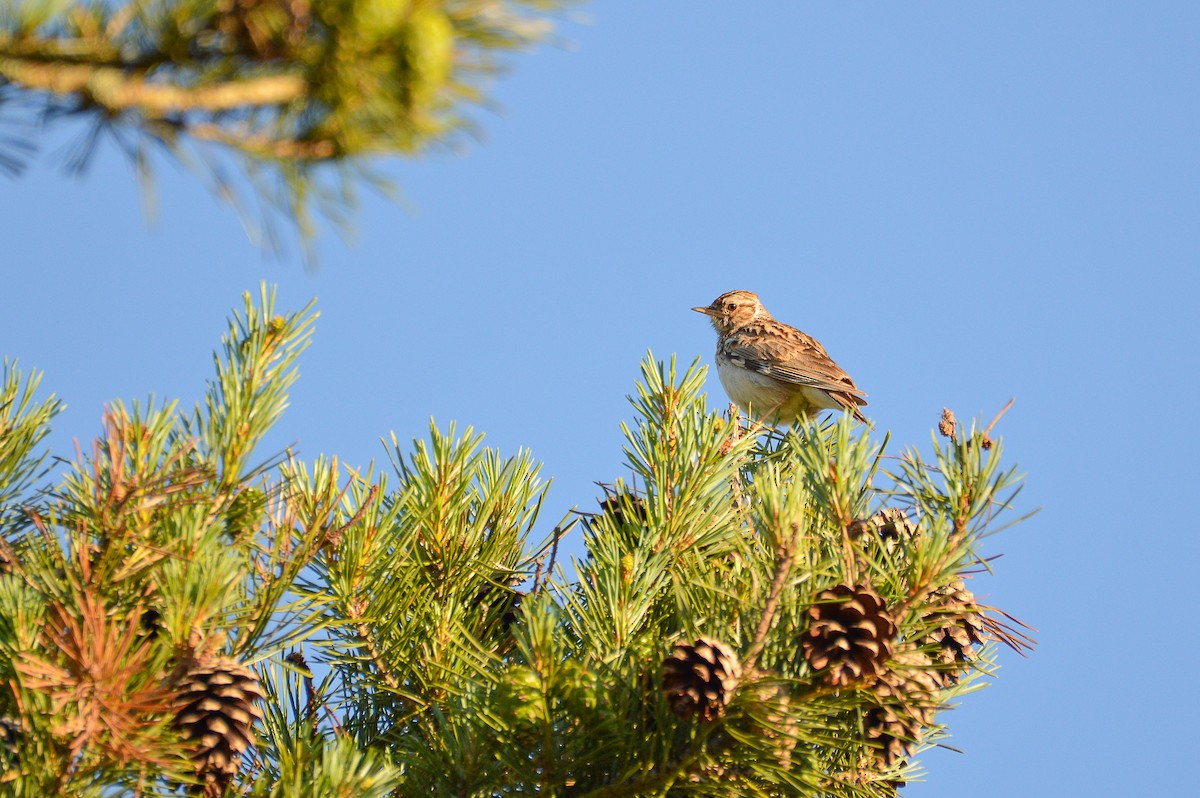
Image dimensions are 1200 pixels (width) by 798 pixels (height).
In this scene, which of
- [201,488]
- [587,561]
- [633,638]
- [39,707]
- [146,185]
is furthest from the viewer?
→ [587,561]

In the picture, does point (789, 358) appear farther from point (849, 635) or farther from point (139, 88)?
point (139, 88)

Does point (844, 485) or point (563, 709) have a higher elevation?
point (844, 485)

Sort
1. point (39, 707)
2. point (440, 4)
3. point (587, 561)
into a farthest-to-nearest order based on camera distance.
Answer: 1. point (587, 561)
2. point (39, 707)
3. point (440, 4)

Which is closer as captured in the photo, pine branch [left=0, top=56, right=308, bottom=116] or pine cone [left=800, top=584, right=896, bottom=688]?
pine branch [left=0, top=56, right=308, bottom=116]

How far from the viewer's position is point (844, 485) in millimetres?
2902

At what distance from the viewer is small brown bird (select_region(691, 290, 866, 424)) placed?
10.2 metres

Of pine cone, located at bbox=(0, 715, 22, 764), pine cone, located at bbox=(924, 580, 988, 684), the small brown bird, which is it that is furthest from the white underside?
pine cone, located at bbox=(0, 715, 22, 764)

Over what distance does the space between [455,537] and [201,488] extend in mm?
829

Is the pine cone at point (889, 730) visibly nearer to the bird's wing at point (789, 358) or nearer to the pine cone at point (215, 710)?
the pine cone at point (215, 710)

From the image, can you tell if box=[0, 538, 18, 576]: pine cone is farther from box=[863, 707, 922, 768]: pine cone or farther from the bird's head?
the bird's head

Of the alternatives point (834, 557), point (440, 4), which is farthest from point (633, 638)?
point (440, 4)

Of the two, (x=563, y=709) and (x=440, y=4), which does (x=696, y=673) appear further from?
(x=440, y=4)

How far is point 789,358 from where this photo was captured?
10398mm

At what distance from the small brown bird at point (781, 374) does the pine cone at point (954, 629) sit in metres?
6.68
